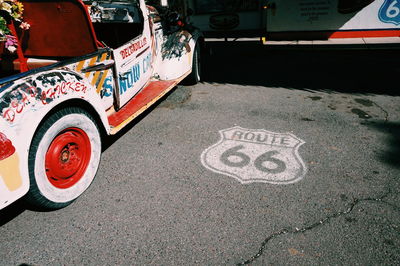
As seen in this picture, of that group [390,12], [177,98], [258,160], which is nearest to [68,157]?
[258,160]

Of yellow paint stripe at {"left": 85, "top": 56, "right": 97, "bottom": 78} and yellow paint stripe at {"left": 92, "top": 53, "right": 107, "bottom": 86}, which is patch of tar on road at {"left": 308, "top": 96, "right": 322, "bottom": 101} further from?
yellow paint stripe at {"left": 85, "top": 56, "right": 97, "bottom": 78}

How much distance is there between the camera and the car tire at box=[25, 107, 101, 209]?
2385 millimetres

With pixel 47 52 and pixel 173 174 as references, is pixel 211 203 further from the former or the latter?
pixel 47 52

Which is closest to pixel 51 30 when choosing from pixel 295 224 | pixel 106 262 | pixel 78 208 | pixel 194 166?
pixel 78 208

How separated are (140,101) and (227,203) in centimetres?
198

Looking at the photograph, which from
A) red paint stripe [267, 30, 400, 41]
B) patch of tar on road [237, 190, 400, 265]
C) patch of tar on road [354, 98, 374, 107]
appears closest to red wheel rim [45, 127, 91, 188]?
patch of tar on road [237, 190, 400, 265]

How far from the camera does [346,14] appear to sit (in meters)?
8.00

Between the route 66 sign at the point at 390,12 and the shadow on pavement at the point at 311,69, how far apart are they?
809 mm

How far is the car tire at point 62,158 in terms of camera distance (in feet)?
7.82

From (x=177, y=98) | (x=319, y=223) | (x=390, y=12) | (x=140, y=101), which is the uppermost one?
(x=390, y=12)

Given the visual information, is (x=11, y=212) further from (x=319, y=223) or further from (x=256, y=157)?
(x=319, y=223)

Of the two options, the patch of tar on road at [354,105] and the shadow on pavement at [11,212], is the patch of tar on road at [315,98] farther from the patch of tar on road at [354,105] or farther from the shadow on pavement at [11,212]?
the shadow on pavement at [11,212]

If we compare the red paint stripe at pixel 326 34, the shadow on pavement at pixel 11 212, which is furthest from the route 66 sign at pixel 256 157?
the red paint stripe at pixel 326 34

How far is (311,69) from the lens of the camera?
22.2 ft
